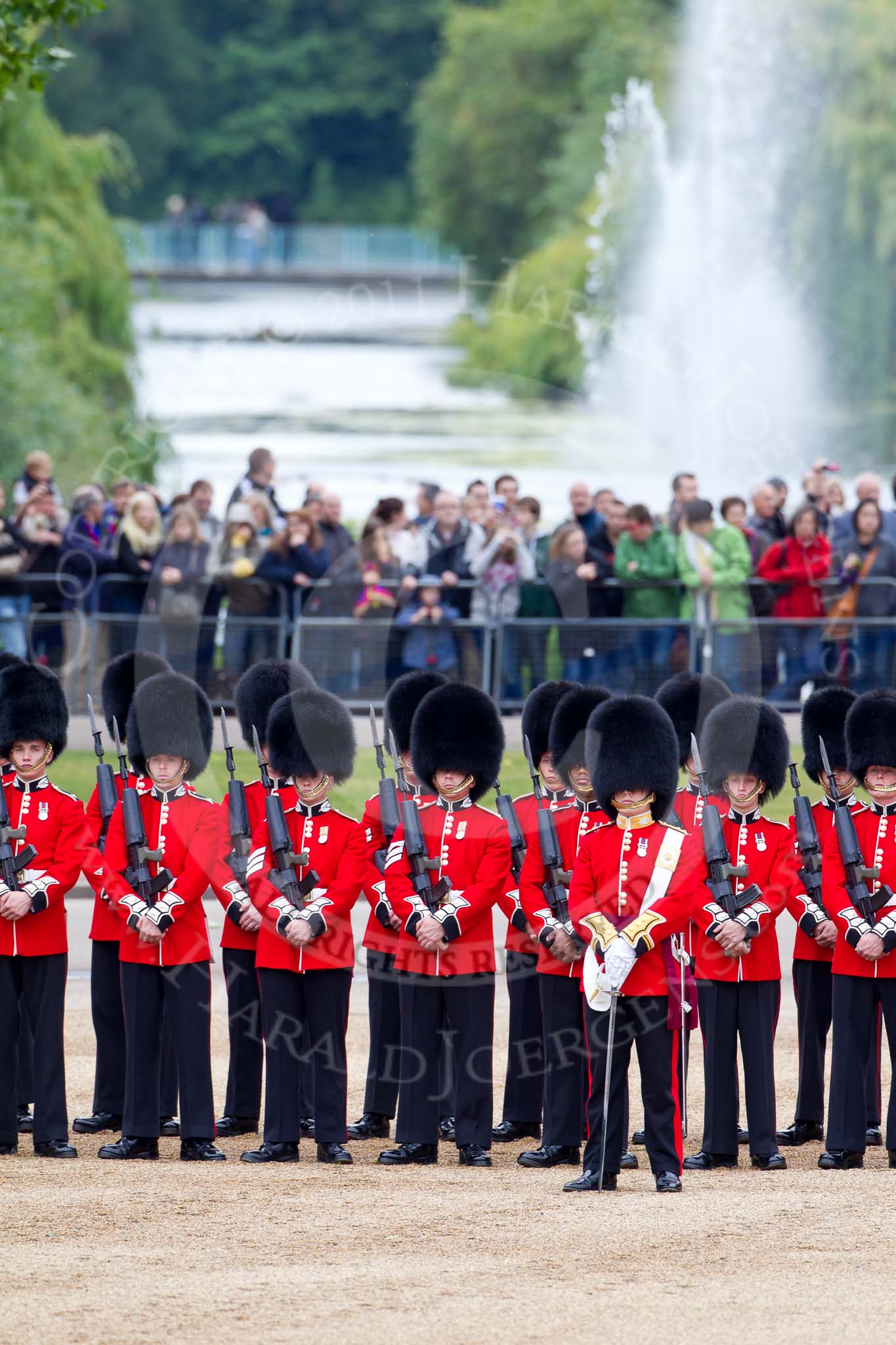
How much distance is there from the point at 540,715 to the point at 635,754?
124 cm

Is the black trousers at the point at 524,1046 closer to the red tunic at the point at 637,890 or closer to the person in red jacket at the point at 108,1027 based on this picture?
the red tunic at the point at 637,890

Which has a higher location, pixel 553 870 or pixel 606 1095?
pixel 553 870

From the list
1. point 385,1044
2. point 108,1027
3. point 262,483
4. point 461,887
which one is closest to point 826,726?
point 461,887

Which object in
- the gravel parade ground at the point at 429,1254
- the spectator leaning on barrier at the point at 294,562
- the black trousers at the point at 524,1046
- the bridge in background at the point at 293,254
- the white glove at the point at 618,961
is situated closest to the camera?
the gravel parade ground at the point at 429,1254

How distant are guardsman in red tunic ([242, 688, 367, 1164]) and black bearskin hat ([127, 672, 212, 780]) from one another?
0.46 meters

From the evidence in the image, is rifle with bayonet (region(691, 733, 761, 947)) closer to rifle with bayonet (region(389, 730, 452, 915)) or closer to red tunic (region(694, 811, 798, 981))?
red tunic (region(694, 811, 798, 981))

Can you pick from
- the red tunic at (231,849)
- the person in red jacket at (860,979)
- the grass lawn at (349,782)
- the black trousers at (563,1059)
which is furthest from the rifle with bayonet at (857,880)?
the grass lawn at (349,782)

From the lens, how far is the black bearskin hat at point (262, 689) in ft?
27.2

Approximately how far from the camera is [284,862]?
7.28 meters

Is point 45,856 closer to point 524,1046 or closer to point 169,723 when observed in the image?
point 169,723

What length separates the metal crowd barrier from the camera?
492 inches

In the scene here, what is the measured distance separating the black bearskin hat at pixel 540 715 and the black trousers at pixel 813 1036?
45.6 inches

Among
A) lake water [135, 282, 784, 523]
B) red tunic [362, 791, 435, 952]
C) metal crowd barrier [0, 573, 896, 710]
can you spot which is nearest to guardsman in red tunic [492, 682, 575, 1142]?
red tunic [362, 791, 435, 952]

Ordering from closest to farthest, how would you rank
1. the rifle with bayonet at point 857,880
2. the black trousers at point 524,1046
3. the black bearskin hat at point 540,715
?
the rifle with bayonet at point 857,880 < the black trousers at point 524,1046 < the black bearskin hat at point 540,715
